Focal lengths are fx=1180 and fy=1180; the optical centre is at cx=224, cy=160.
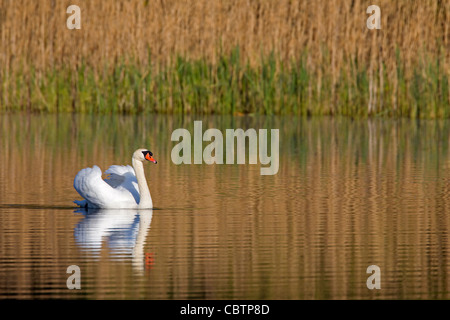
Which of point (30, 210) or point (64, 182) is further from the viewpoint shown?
point (64, 182)

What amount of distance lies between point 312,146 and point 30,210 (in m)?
6.90

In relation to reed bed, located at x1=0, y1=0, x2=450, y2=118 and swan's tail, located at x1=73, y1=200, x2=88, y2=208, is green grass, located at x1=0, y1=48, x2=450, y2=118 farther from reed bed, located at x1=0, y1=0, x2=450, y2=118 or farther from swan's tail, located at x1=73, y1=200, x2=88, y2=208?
swan's tail, located at x1=73, y1=200, x2=88, y2=208

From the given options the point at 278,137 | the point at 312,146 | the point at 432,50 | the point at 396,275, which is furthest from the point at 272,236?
the point at 432,50

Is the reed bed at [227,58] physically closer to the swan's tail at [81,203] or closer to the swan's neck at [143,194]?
the swan's neck at [143,194]

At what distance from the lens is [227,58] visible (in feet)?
71.8

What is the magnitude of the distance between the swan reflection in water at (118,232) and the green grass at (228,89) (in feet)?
38.4

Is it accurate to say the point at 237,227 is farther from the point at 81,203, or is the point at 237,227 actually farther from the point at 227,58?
the point at 227,58

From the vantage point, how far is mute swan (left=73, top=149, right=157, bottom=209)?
9859 millimetres

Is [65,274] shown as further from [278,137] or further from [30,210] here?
[278,137]

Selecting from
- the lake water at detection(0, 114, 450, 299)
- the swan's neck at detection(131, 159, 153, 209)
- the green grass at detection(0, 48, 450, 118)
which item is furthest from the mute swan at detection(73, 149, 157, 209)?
the green grass at detection(0, 48, 450, 118)

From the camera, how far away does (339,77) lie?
2122cm

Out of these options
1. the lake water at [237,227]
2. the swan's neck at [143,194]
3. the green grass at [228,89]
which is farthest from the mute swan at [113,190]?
the green grass at [228,89]

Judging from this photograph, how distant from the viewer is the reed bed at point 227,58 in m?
20.9

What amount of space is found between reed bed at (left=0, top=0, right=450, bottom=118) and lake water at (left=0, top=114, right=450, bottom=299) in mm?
5108
